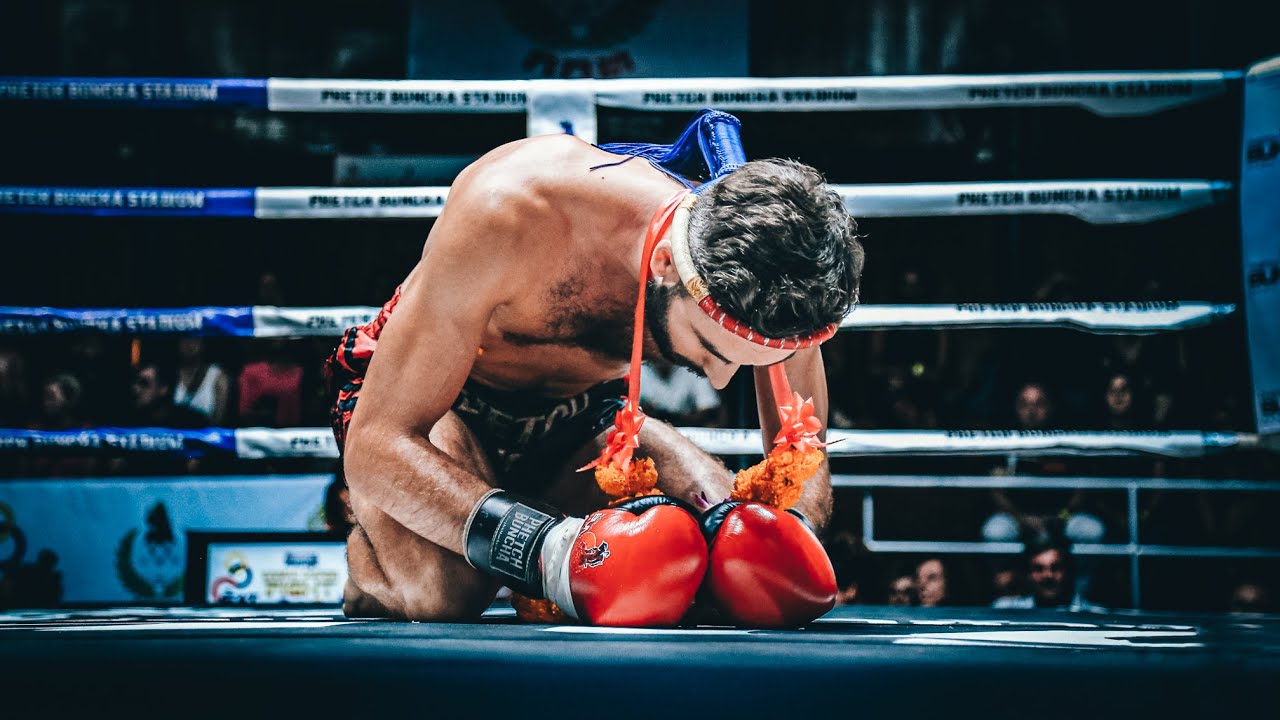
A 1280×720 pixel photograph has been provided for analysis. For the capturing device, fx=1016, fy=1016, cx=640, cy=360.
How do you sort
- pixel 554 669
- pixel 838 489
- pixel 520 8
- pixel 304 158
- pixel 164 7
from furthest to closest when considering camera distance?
pixel 304 158 → pixel 164 7 → pixel 520 8 → pixel 838 489 → pixel 554 669

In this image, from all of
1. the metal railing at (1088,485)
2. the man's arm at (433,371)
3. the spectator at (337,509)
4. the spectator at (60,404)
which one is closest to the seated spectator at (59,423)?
the spectator at (60,404)

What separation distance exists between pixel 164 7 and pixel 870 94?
143 inches

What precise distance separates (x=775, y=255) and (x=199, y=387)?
311 centimetres

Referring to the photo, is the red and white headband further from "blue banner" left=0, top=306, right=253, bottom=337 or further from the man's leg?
"blue banner" left=0, top=306, right=253, bottom=337

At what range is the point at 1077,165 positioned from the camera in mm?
5020

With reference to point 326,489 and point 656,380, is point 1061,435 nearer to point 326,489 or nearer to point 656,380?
point 656,380

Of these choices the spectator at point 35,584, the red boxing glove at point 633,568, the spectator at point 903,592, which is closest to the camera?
the red boxing glove at point 633,568

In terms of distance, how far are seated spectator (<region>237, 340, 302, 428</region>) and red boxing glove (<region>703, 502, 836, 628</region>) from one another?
2.54 metres

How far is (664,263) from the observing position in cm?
133

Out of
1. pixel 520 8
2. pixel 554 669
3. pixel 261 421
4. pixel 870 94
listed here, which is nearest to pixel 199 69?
pixel 520 8

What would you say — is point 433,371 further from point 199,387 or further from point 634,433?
point 199,387

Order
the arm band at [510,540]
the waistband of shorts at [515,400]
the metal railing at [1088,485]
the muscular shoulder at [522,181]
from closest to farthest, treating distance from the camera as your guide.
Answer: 1. the arm band at [510,540]
2. the muscular shoulder at [522,181]
3. the waistband of shorts at [515,400]
4. the metal railing at [1088,485]

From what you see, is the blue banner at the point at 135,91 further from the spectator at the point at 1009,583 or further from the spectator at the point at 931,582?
the spectator at the point at 1009,583

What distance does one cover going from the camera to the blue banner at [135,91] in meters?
2.63
